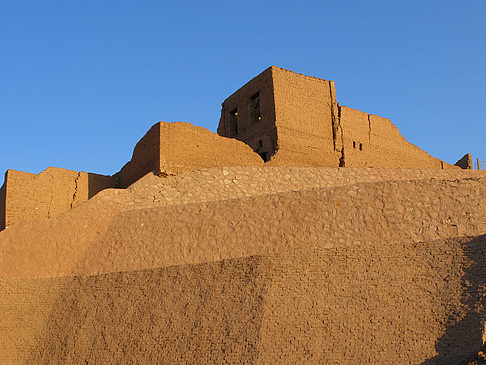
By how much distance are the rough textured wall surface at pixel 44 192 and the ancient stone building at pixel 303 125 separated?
254 inches

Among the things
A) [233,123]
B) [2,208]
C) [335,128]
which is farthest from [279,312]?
[233,123]

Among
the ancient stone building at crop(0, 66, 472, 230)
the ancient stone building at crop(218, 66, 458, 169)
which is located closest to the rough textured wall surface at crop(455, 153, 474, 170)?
the ancient stone building at crop(0, 66, 472, 230)

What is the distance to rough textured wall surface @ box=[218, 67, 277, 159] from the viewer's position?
19547 millimetres

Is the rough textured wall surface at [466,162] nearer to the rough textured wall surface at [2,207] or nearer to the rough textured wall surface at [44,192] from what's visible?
the rough textured wall surface at [44,192]

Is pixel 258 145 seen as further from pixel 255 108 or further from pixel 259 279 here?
pixel 259 279

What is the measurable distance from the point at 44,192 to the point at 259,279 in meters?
8.89

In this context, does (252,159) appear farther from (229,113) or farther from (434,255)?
(434,255)

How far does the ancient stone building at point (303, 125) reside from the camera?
64.1 feet

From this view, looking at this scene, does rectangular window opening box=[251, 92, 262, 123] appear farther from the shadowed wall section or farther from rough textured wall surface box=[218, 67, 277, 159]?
the shadowed wall section

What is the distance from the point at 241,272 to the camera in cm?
1114

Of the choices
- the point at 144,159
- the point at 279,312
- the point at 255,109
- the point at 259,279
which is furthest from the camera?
the point at 255,109

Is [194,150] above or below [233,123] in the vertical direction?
below

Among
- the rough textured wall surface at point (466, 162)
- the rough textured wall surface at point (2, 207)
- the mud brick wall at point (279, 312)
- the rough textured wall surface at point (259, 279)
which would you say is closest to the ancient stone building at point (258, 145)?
Answer: the rough textured wall surface at point (2, 207)

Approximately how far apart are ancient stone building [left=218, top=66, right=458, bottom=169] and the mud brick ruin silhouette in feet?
11.9
